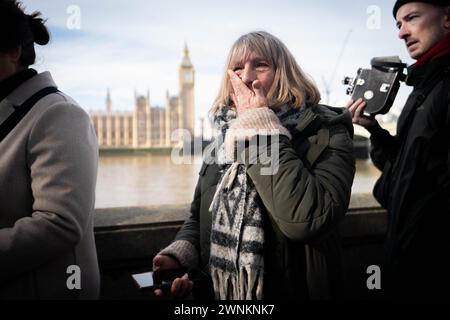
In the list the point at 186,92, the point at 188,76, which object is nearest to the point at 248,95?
the point at 186,92

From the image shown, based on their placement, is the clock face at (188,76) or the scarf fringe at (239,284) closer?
the scarf fringe at (239,284)

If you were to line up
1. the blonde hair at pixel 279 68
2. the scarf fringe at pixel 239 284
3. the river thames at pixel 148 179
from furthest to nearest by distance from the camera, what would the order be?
1. the river thames at pixel 148 179
2. the blonde hair at pixel 279 68
3. the scarf fringe at pixel 239 284

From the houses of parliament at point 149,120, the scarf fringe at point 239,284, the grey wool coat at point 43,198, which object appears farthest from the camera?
the houses of parliament at point 149,120

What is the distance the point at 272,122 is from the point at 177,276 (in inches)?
25.9

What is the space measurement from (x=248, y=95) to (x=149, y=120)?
7924 cm

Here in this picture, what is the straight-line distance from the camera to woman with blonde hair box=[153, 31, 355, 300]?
1444 mm

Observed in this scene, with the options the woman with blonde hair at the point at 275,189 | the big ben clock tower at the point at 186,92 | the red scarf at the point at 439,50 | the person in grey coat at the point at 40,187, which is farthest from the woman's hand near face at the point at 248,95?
the big ben clock tower at the point at 186,92

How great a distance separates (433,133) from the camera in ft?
5.68

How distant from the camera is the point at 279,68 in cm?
171

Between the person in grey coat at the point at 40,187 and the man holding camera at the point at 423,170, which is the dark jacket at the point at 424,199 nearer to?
the man holding camera at the point at 423,170

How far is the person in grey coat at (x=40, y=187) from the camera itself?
1425 millimetres

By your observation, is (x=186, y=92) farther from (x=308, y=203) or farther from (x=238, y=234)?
(x=308, y=203)

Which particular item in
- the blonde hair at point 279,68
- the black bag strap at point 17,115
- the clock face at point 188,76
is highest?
the blonde hair at point 279,68

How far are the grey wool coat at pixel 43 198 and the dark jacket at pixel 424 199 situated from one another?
1215 millimetres
